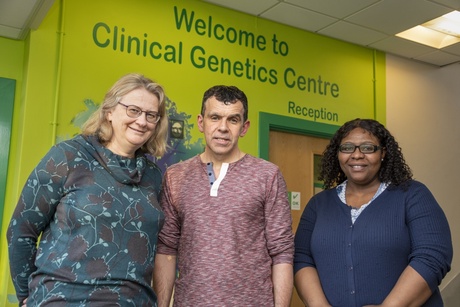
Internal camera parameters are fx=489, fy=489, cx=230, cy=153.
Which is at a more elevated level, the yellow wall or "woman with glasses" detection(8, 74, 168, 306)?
the yellow wall

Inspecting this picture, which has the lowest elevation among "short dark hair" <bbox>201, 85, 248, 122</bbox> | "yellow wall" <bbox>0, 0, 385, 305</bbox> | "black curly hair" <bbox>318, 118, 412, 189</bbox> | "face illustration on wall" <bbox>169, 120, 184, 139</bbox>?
"black curly hair" <bbox>318, 118, 412, 189</bbox>

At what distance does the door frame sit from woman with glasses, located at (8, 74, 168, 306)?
6.91 ft

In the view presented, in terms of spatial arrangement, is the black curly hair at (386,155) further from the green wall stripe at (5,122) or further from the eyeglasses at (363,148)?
the green wall stripe at (5,122)

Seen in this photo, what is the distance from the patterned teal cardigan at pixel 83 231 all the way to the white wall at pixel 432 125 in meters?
3.47

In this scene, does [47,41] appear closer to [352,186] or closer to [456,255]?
[352,186]

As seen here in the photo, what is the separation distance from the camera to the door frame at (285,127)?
146 inches

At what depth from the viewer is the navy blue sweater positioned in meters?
1.82

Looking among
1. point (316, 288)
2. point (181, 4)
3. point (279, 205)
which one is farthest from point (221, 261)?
point (181, 4)

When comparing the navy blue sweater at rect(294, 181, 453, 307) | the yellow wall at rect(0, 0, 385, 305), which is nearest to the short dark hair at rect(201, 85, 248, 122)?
the navy blue sweater at rect(294, 181, 453, 307)

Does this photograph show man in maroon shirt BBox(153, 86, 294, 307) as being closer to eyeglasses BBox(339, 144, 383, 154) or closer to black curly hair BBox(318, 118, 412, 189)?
eyeglasses BBox(339, 144, 383, 154)

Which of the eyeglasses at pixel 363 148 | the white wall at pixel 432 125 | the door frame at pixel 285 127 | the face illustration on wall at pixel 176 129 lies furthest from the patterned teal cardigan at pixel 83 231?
the white wall at pixel 432 125

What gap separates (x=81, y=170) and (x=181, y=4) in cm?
231

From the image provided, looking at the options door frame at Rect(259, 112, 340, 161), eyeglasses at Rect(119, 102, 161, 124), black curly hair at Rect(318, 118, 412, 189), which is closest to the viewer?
eyeglasses at Rect(119, 102, 161, 124)

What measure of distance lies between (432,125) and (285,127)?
178cm
